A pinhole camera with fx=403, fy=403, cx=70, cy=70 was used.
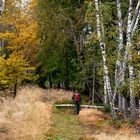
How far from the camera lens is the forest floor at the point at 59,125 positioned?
607 inches

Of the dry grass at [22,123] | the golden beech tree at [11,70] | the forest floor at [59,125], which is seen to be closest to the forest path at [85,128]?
the forest floor at [59,125]

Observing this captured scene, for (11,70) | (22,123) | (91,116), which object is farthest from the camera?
(11,70)

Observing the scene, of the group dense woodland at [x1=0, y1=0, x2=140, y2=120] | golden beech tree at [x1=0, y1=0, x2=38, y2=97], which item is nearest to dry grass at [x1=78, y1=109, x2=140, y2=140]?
dense woodland at [x1=0, y1=0, x2=140, y2=120]

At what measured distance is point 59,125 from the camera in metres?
20.2

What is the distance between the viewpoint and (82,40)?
3353 cm

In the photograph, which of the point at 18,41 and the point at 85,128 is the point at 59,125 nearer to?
the point at 85,128

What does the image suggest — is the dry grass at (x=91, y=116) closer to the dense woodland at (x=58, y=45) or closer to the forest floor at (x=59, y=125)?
the forest floor at (x=59, y=125)

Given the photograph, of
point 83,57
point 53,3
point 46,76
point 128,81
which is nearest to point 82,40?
point 83,57

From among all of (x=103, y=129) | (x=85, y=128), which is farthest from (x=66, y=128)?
(x=103, y=129)

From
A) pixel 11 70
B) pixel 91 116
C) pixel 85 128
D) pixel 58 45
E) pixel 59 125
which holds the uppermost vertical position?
pixel 58 45

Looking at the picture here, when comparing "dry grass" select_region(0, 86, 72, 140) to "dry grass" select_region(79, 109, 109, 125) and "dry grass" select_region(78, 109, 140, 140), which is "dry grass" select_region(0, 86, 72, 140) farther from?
"dry grass" select_region(79, 109, 109, 125)

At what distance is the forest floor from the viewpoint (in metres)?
15.4

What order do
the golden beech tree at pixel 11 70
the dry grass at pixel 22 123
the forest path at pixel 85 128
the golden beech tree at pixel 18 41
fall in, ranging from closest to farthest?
1. the dry grass at pixel 22 123
2. the forest path at pixel 85 128
3. the golden beech tree at pixel 11 70
4. the golden beech tree at pixel 18 41

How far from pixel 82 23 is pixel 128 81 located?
39.9ft
